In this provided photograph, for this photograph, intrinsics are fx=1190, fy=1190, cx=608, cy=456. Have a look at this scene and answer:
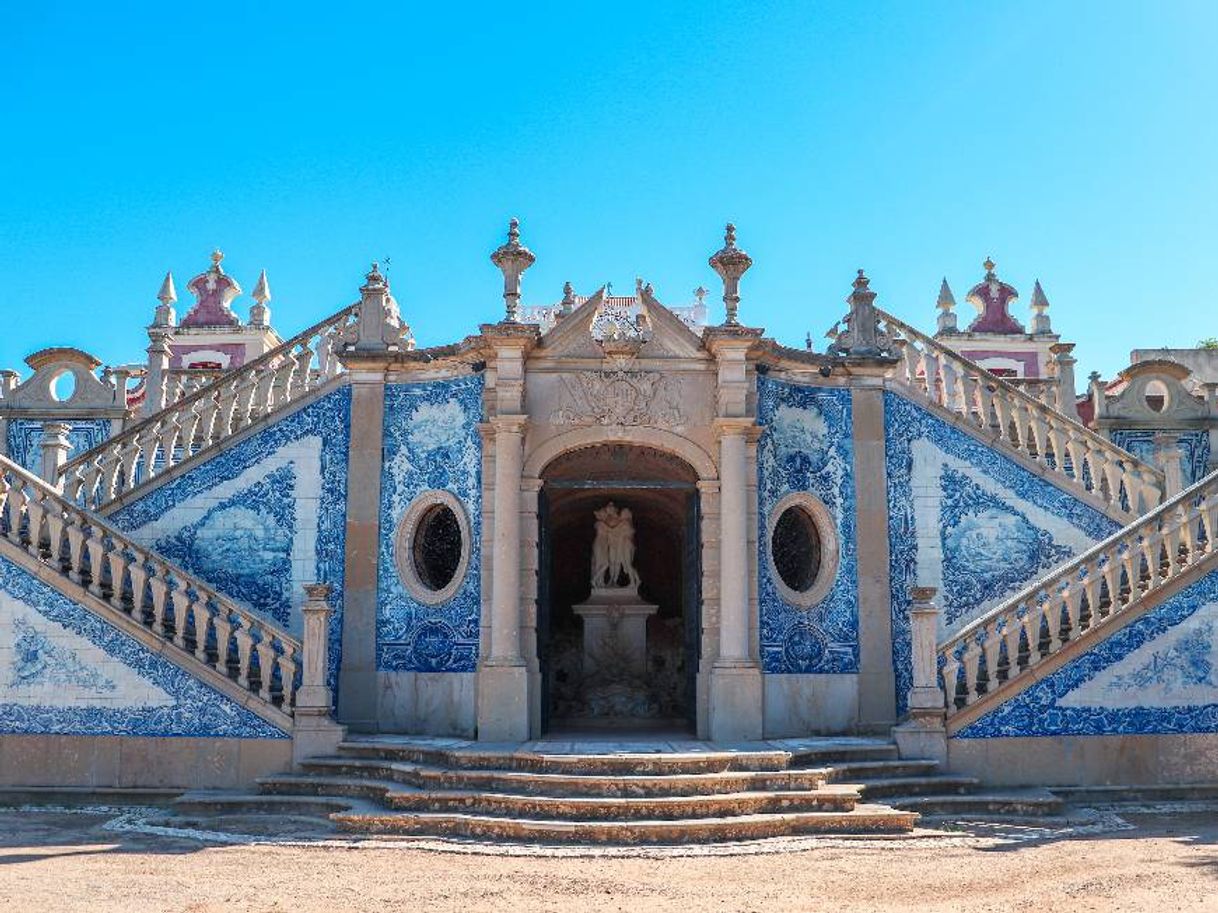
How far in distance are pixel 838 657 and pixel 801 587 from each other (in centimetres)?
79

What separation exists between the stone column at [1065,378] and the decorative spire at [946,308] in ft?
30.7

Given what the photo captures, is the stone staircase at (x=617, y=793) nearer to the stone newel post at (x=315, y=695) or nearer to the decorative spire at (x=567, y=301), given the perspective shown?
the stone newel post at (x=315, y=695)

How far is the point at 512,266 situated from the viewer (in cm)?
1168

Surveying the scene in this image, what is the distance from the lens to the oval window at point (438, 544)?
11.9m

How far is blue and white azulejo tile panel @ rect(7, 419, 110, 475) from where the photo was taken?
54.3ft

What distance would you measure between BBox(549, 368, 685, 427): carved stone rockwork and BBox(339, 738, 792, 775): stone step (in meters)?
3.28

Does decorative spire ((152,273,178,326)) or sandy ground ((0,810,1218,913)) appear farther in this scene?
decorative spire ((152,273,178,326))

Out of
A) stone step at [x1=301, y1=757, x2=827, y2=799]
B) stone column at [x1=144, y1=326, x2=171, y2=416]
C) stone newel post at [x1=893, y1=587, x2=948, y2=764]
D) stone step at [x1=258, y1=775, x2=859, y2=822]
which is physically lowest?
stone step at [x1=258, y1=775, x2=859, y2=822]

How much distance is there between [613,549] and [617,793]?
5422mm

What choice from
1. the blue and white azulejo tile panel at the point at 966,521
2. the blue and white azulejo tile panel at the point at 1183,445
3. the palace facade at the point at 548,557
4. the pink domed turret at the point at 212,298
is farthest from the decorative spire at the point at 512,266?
the pink domed turret at the point at 212,298

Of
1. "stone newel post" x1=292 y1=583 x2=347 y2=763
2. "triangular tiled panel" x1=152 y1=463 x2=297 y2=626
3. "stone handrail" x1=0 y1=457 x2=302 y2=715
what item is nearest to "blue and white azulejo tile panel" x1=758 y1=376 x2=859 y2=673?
"stone newel post" x1=292 y1=583 x2=347 y2=763

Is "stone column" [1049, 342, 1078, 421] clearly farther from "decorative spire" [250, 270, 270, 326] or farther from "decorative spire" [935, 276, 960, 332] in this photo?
"decorative spire" [250, 270, 270, 326]

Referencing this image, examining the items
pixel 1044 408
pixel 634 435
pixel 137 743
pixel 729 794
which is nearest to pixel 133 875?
pixel 137 743

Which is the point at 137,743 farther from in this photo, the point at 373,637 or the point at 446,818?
the point at 446,818
